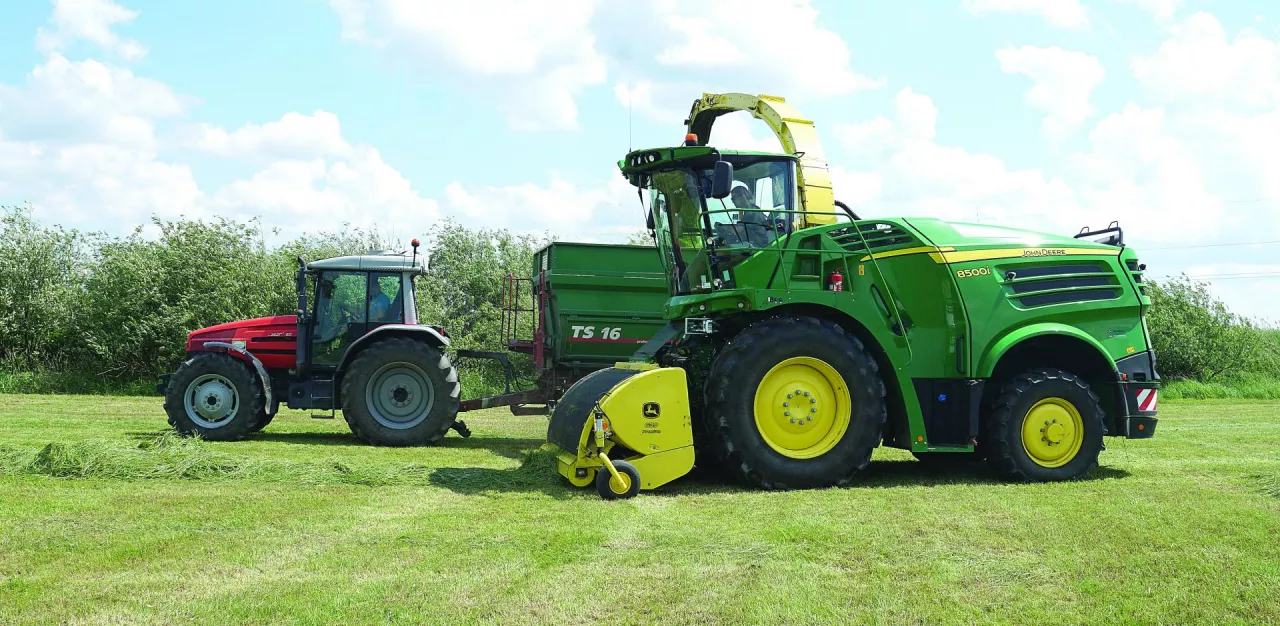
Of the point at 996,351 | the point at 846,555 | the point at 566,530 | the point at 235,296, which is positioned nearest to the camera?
the point at 846,555

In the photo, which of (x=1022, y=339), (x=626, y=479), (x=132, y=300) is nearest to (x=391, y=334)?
(x=626, y=479)

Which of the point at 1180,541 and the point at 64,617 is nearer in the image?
the point at 64,617

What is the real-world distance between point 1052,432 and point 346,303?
8345mm

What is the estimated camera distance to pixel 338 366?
12352 mm

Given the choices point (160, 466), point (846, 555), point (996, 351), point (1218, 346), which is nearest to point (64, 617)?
point (846, 555)

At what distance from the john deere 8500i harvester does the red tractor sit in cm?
425

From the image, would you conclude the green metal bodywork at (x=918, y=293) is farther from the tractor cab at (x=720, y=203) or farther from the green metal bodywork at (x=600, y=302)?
the green metal bodywork at (x=600, y=302)

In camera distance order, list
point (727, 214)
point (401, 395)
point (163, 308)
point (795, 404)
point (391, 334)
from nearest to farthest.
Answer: point (795, 404) → point (727, 214) → point (401, 395) → point (391, 334) → point (163, 308)

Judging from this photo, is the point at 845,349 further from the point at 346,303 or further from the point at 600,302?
the point at 346,303

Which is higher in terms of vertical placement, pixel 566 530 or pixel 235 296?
pixel 235 296

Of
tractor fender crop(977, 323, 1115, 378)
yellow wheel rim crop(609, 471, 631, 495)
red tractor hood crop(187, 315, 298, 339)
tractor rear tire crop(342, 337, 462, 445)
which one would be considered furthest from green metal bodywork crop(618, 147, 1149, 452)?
red tractor hood crop(187, 315, 298, 339)

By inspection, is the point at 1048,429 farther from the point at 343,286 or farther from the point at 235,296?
the point at 235,296

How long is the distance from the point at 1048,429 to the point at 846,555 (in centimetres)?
369

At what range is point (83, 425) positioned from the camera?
1366 centimetres
